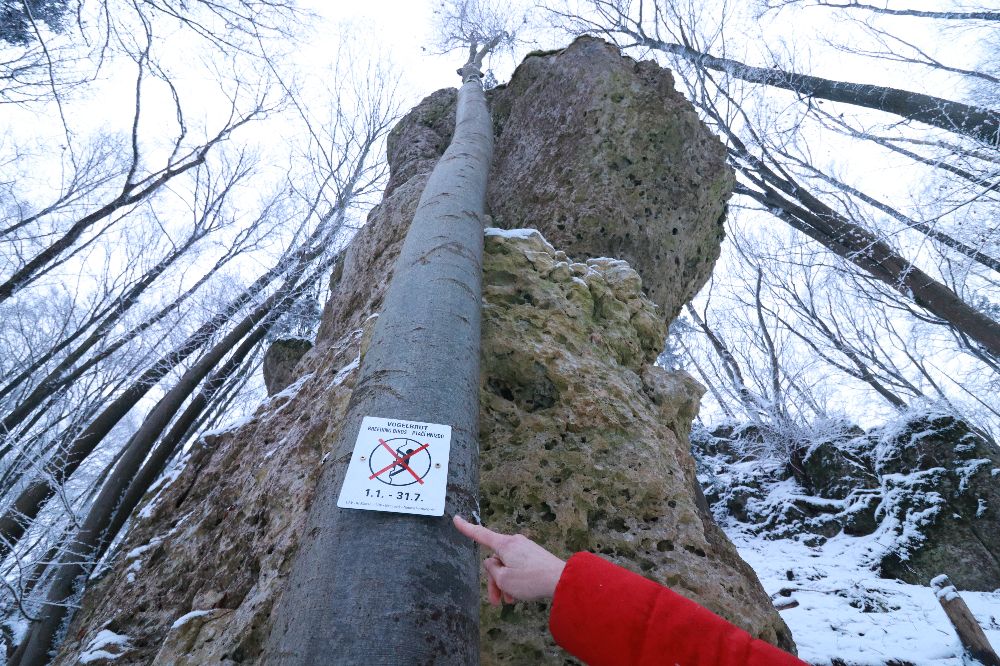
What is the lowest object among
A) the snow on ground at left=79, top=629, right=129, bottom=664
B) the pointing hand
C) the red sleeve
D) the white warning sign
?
the snow on ground at left=79, top=629, right=129, bottom=664

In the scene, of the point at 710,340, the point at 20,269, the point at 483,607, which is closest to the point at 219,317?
the point at 20,269

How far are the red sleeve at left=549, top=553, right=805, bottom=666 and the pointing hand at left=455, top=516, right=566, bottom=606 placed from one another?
4 cm

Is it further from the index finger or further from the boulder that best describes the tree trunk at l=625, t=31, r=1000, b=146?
the index finger

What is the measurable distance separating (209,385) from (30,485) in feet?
6.60

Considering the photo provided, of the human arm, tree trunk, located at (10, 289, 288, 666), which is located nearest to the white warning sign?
the human arm

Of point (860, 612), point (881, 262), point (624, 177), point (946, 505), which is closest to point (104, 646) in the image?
point (624, 177)

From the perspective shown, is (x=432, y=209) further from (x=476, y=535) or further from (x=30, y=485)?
(x=30, y=485)

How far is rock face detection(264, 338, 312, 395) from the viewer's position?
583 cm

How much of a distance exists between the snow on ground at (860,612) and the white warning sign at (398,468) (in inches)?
158

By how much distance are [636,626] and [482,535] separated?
37 centimetres

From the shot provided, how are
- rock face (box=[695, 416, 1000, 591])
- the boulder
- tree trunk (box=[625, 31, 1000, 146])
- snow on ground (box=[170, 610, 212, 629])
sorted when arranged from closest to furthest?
snow on ground (box=[170, 610, 212, 629]), tree trunk (box=[625, 31, 1000, 146]), the boulder, rock face (box=[695, 416, 1000, 591])

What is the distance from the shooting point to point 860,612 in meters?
4.25

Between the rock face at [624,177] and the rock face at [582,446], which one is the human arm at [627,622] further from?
the rock face at [624,177]

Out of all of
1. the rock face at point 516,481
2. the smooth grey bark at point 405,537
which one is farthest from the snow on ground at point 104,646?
the smooth grey bark at point 405,537
